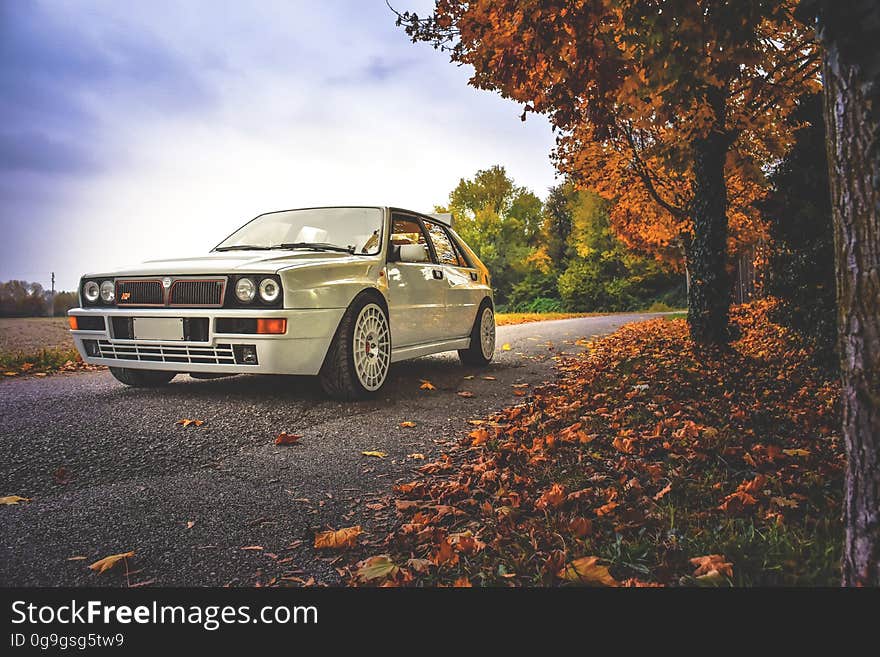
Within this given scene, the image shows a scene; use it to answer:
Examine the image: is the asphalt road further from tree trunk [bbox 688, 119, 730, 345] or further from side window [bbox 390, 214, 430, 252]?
tree trunk [bbox 688, 119, 730, 345]

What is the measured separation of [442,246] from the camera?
7281mm

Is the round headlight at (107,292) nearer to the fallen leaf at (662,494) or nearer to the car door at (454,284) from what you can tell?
the car door at (454,284)

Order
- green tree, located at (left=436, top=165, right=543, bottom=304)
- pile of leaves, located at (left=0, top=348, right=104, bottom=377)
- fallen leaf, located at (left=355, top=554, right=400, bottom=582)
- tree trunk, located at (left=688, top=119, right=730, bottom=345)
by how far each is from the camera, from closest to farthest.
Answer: fallen leaf, located at (left=355, top=554, right=400, bottom=582) < pile of leaves, located at (left=0, top=348, right=104, bottom=377) < tree trunk, located at (left=688, top=119, right=730, bottom=345) < green tree, located at (left=436, top=165, right=543, bottom=304)

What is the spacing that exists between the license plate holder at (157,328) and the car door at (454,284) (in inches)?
114

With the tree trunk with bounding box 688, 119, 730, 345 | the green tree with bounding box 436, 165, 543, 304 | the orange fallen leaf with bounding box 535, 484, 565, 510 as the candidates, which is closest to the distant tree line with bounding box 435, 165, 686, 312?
the green tree with bounding box 436, 165, 543, 304

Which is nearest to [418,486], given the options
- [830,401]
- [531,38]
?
[531,38]

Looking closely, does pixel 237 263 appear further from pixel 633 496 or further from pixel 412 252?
pixel 633 496

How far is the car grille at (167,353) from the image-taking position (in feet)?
15.9

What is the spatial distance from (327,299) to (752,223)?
12.1 m

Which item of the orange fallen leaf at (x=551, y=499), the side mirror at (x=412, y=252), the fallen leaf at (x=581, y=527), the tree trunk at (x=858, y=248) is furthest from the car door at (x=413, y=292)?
the tree trunk at (x=858, y=248)

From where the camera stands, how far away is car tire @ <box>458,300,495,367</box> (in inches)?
306

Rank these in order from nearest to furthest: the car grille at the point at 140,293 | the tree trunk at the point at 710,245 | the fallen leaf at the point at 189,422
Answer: the fallen leaf at the point at 189,422 → the car grille at the point at 140,293 → the tree trunk at the point at 710,245

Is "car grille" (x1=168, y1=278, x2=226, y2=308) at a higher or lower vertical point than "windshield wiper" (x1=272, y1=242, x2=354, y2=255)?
lower

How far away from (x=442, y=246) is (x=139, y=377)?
341cm
